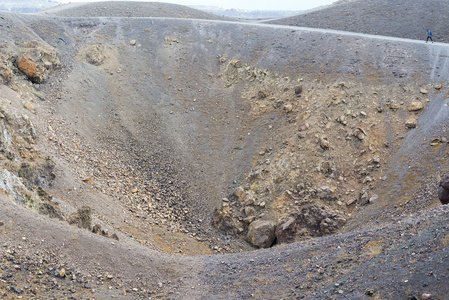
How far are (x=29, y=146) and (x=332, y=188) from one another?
18934 millimetres

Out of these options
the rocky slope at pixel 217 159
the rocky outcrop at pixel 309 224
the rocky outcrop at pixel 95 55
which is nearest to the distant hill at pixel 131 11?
the rocky slope at pixel 217 159

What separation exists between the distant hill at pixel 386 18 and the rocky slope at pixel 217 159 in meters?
6.42

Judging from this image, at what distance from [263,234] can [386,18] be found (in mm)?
28262

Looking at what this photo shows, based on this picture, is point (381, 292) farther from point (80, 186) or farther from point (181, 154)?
point (181, 154)

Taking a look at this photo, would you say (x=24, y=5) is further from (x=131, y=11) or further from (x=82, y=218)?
(x=82, y=218)

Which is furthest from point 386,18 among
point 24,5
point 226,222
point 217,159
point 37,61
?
point 24,5

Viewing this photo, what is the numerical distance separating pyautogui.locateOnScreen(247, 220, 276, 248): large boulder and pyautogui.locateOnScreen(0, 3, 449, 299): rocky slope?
92mm

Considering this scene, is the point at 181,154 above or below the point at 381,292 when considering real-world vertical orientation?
below

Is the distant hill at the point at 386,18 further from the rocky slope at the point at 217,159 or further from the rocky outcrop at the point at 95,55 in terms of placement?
the rocky outcrop at the point at 95,55

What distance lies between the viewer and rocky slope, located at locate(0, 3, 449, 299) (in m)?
12.7

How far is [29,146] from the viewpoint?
68.9ft

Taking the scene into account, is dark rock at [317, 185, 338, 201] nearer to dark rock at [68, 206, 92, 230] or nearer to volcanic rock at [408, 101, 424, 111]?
volcanic rock at [408, 101, 424, 111]

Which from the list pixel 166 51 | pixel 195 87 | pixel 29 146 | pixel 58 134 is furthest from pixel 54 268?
pixel 166 51

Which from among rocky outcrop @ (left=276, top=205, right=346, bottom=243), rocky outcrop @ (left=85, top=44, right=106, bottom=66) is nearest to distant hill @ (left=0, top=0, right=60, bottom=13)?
rocky outcrop @ (left=85, top=44, right=106, bottom=66)
